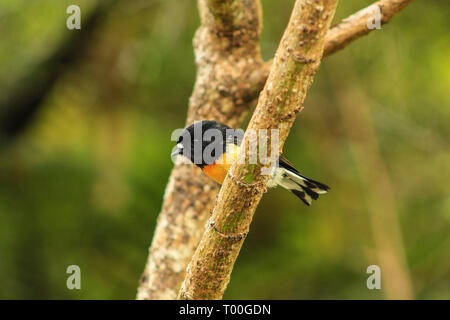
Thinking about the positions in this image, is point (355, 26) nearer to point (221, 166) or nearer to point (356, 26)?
point (356, 26)

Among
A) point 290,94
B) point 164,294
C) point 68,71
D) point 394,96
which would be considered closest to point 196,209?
point 164,294

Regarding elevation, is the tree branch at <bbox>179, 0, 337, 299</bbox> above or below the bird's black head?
below

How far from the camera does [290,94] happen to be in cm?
177

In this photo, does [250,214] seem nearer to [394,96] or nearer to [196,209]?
[196,209]

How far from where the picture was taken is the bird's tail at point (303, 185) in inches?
130

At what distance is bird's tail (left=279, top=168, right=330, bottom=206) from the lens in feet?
10.8

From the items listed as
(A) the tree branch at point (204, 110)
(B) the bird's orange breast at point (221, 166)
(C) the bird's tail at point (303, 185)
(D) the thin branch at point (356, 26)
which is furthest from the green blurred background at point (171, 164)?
(D) the thin branch at point (356, 26)

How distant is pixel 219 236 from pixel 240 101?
1.51m

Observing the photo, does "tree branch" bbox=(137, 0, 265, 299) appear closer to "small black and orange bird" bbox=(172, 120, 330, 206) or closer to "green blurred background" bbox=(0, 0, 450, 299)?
"small black and orange bird" bbox=(172, 120, 330, 206)

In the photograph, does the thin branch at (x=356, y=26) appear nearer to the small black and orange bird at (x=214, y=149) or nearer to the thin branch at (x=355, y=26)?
the thin branch at (x=355, y=26)

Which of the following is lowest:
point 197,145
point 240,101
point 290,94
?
point 290,94

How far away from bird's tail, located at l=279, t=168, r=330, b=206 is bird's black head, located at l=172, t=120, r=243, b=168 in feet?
1.60

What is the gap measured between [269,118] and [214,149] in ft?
4.41

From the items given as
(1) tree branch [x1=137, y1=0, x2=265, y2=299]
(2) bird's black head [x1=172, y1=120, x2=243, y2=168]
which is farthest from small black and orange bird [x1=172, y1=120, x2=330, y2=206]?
(1) tree branch [x1=137, y1=0, x2=265, y2=299]
